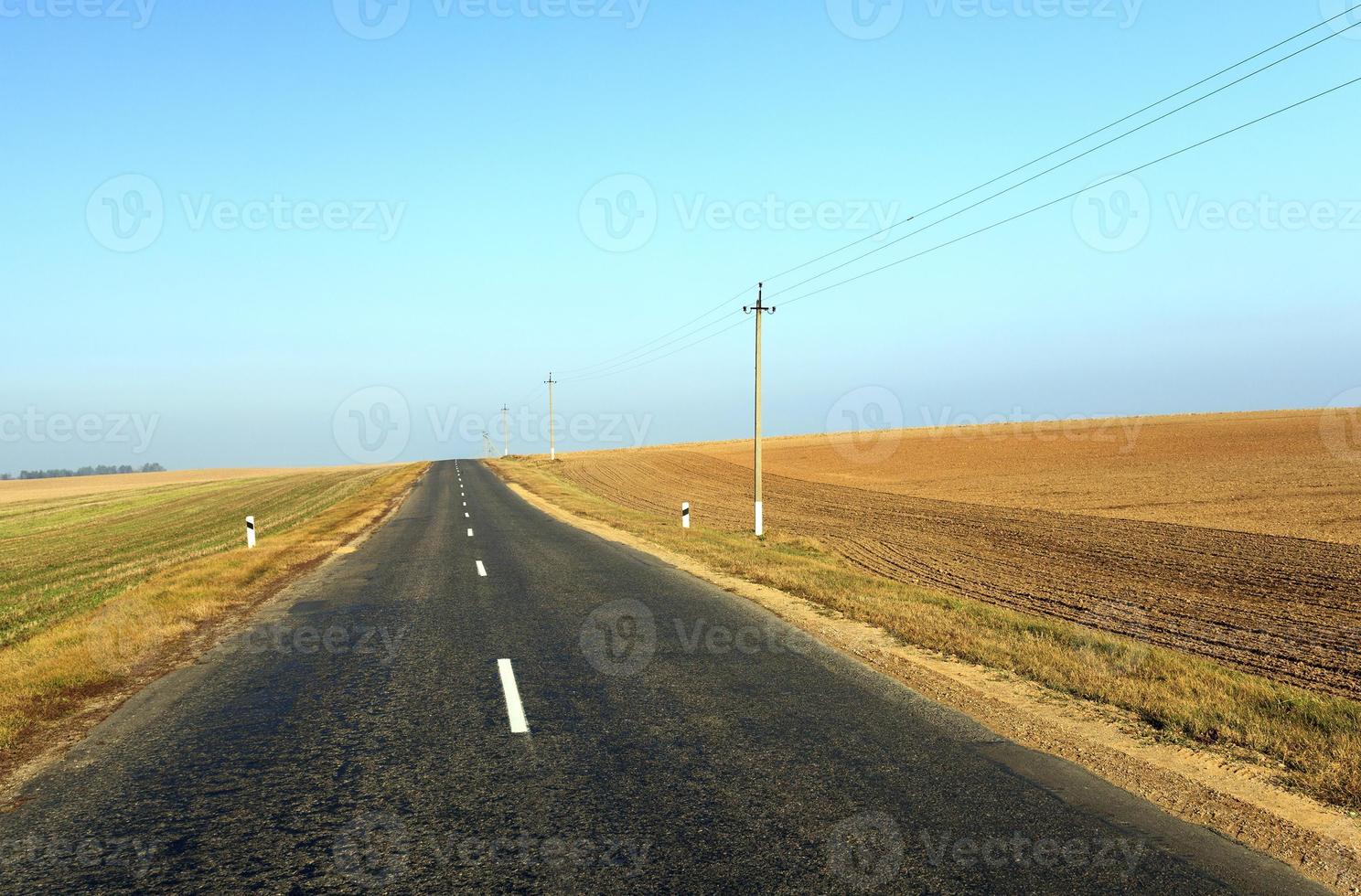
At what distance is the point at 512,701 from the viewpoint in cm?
714

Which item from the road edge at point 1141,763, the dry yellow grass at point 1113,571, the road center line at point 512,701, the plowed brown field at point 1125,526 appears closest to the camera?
the road edge at point 1141,763

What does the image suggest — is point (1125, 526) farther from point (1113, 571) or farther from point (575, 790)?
point (575, 790)

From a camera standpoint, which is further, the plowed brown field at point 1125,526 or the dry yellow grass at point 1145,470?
the dry yellow grass at point 1145,470

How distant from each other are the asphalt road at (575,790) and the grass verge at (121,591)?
67 centimetres

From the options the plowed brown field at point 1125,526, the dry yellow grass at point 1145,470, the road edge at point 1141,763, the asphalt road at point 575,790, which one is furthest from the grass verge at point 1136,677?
the dry yellow grass at point 1145,470

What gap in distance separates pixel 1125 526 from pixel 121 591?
26711 millimetres

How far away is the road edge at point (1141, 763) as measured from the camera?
175 inches

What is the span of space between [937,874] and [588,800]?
2.03 meters

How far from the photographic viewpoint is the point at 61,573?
21.7 metres

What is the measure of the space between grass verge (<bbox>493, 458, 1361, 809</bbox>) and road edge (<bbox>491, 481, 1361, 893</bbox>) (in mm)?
269

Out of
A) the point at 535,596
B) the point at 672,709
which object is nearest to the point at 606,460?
the point at 535,596

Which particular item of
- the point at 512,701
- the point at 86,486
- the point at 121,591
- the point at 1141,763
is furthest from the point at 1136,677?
the point at 86,486

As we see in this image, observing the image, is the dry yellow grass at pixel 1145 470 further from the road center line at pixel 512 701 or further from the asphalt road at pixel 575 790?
the road center line at pixel 512 701

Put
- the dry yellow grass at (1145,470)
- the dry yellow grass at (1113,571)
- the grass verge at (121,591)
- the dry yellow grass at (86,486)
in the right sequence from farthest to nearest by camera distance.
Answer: the dry yellow grass at (86,486), the dry yellow grass at (1145,470), the grass verge at (121,591), the dry yellow grass at (1113,571)
